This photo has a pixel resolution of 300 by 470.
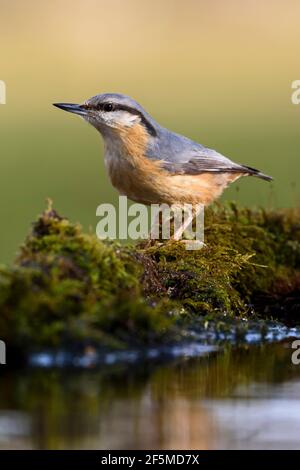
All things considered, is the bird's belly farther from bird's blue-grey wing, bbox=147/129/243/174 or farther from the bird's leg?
the bird's leg

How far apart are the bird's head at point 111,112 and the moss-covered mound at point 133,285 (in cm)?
121

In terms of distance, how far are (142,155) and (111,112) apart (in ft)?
1.56

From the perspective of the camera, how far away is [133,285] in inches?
278

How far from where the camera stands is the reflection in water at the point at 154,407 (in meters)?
4.98

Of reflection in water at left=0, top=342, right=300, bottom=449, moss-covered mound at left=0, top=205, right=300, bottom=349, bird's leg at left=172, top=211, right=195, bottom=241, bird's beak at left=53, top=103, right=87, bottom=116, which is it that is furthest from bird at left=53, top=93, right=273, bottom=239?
reflection in water at left=0, top=342, right=300, bottom=449

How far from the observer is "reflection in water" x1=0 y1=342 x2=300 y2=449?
16.3 ft

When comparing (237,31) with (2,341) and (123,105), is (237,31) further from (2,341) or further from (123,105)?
(2,341)

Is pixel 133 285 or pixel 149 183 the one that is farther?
pixel 149 183

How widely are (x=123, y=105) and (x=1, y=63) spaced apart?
79.6ft

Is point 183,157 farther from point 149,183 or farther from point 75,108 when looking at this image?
point 75,108

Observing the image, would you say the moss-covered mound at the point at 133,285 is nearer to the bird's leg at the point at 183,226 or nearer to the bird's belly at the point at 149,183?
the bird's leg at the point at 183,226

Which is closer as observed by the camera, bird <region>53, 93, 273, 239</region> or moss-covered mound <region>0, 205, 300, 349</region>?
moss-covered mound <region>0, 205, 300, 349</region>

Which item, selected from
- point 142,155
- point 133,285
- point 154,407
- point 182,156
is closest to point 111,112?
point 142,155

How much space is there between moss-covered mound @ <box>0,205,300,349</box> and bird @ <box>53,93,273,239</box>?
72 cm
